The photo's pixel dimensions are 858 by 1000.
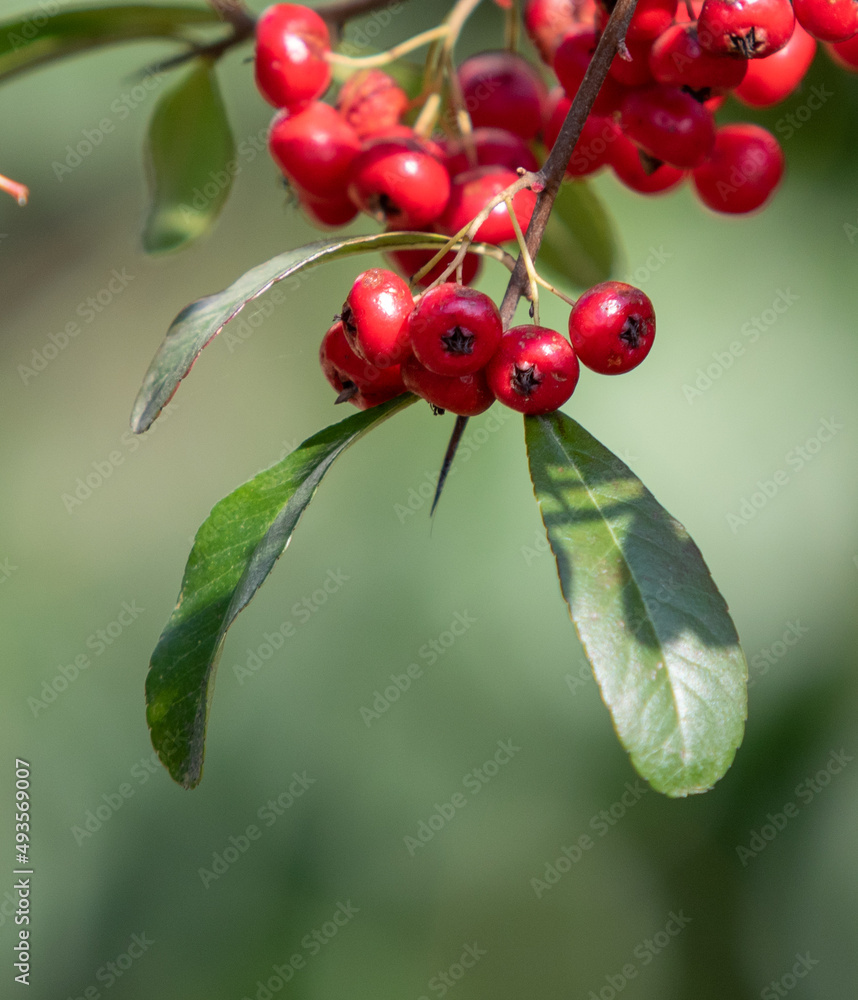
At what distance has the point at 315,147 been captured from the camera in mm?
1068

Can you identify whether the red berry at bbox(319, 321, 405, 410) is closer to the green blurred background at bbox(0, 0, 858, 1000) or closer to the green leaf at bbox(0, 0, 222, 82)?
the green leaf at bbox(0, 0, 222, 82)

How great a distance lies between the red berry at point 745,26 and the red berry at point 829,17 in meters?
0.01

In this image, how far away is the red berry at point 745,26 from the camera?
803 millimetres

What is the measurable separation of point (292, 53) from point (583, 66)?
1.08 feet

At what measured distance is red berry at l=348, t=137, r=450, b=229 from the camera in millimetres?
985

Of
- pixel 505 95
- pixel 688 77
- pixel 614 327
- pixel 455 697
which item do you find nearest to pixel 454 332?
pixel 614 327

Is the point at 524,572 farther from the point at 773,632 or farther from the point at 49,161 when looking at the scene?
the point at 49,161

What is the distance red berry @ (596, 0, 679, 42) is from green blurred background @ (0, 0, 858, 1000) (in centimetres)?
178

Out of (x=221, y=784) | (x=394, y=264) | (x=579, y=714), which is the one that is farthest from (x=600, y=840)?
(x=394, y=264)

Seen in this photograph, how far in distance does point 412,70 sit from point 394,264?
0.38m

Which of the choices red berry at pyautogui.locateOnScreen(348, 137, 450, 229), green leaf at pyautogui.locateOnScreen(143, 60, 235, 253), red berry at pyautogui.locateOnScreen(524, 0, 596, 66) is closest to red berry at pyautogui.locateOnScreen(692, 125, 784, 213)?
red berry at pyautogui.locateOnScreen(524, 0, 596, 66)

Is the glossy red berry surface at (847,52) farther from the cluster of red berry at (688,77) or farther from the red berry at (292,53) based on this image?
the red berry at (292,53)

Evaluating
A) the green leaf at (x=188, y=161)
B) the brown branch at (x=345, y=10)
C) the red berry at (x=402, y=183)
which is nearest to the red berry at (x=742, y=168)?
the red berry at (x=402, y=183)

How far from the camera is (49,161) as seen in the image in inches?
127
